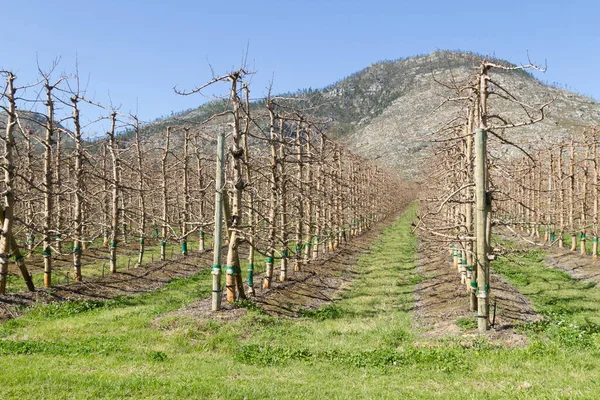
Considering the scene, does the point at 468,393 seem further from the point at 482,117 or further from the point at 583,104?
the point at 583,104

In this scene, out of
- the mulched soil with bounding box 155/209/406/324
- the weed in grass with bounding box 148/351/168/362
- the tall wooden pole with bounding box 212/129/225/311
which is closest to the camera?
the weed in grass with bounding box 148/351/168/362

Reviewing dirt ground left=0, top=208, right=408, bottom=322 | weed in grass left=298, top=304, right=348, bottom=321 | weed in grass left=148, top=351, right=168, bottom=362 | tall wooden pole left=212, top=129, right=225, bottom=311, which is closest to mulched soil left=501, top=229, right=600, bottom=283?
dirt ground left=0, top=208, right=408, bottom=322

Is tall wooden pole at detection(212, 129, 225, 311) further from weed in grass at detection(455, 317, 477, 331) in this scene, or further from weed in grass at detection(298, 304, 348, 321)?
weed in grass at detection(455, 317, 477, 331)

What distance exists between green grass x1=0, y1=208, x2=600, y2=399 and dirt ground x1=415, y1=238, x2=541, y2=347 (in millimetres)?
476

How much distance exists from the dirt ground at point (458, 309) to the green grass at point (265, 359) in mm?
476

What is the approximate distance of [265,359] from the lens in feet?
32.2

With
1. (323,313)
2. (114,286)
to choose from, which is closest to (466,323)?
(323,313)

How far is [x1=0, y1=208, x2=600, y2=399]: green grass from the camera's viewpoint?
299 inches

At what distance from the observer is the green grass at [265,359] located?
7602 mm

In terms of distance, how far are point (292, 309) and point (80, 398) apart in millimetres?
8488

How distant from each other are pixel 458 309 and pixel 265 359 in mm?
7240

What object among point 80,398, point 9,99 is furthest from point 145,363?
point 9,99

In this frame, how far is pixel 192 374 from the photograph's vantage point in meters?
8.43

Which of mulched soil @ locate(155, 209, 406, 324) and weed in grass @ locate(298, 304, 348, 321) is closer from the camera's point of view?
mulched soil @ locate(155, 209, 406, 324)
